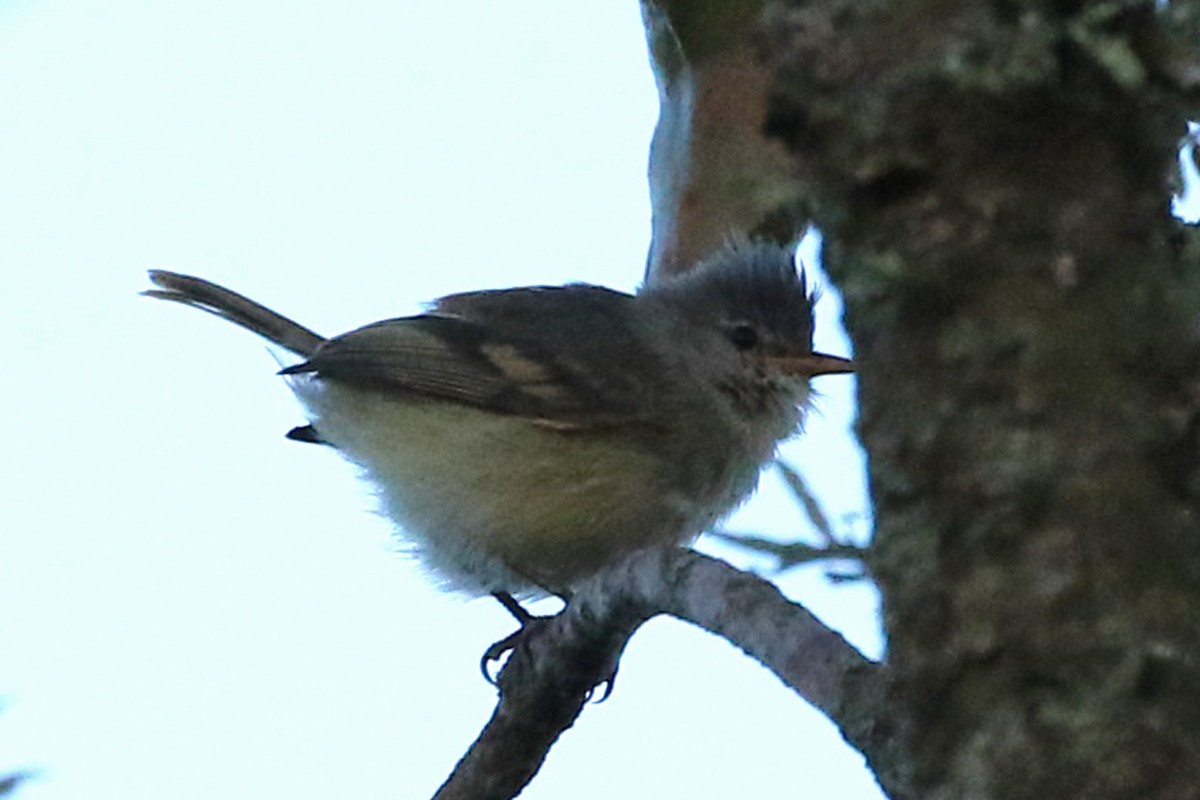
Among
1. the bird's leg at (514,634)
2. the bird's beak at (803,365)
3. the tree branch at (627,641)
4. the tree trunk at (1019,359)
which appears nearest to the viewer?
the tree trunk at (1019,359)

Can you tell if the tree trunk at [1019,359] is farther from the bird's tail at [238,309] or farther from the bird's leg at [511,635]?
the bird's tail at [238,309]

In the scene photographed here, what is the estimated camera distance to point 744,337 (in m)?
5.21

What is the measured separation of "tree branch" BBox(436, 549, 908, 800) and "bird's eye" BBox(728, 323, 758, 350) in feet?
6.47

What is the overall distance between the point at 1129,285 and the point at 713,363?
3799 millimetres

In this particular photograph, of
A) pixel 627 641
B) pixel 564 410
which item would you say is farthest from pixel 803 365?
pixel 627 641

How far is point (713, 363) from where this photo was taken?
5.12 m

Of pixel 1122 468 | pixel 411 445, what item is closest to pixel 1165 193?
pixel 1122 468

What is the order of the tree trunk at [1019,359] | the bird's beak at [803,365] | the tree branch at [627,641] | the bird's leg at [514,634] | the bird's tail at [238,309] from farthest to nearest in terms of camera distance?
the bird's tail at [238,309] → the bird's beak at [803,365] → the bird's leg at [514,634] → the tree branch at [627,641] → the tree trunk at [1019,359]

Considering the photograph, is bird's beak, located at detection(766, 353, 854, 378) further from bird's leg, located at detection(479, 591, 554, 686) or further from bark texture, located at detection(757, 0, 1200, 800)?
A: bark texture, located at detection(757, 0, 1200, 800)

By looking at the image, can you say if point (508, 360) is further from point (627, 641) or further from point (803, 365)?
point (627, 641)

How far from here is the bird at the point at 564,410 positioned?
4.52 metres

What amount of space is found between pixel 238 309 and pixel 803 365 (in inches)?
68.0

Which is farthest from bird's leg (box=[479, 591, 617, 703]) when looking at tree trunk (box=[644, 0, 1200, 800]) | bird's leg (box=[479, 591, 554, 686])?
tree trunk (box=[644, 0, 1200, 800])

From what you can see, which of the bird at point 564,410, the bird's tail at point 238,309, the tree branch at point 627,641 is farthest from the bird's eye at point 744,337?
the tree branch at point 627,641
